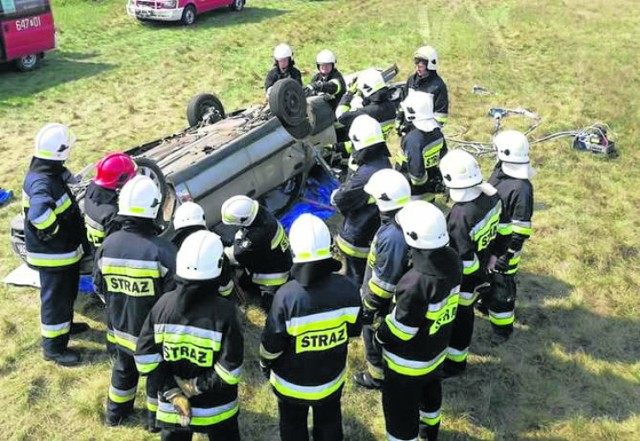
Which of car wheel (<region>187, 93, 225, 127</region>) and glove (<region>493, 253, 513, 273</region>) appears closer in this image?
glove (<region>493, 253, 513, 273</region>)

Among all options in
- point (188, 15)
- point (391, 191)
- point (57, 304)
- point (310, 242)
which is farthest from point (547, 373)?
point (188, 15)

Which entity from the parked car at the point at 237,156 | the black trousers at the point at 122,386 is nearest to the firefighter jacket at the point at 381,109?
the parked car at the point at 237,156

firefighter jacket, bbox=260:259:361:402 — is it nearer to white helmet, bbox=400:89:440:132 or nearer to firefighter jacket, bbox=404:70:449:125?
white helmet, bbox=400:89:440:132

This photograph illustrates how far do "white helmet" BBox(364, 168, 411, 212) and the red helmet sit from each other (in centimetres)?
203

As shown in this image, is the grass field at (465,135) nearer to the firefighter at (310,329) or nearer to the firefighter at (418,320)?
the firefighter at (418,320)

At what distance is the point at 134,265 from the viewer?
3883 mm

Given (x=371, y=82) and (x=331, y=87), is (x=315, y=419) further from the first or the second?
(x=331, y=87)

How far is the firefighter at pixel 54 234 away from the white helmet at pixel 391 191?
99.9 inches

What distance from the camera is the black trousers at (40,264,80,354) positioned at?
16.3ft

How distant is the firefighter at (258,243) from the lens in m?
4.74

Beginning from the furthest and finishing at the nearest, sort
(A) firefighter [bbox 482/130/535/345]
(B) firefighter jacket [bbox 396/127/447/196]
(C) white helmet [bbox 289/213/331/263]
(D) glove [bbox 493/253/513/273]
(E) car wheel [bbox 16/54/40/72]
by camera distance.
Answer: (E) car wheel [bbox 16/54/40/72] < (B) firefighter jacket [bbox 396/127/447/196] < (D) glove [bbox 493/253/513/273] < (A) firefighter [bbox 482/130/535/345] < (C) white helmet [bbox 289/213/331/263]

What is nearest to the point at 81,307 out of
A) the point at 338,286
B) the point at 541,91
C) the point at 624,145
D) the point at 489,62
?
the point at 338,286

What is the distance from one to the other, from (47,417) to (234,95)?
826 cm

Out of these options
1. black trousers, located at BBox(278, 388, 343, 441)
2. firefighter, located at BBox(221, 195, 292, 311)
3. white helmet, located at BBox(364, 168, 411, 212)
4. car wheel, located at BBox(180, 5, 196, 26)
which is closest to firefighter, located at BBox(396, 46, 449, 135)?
firefighter, located at BBox(221, 195, 292, 311)
